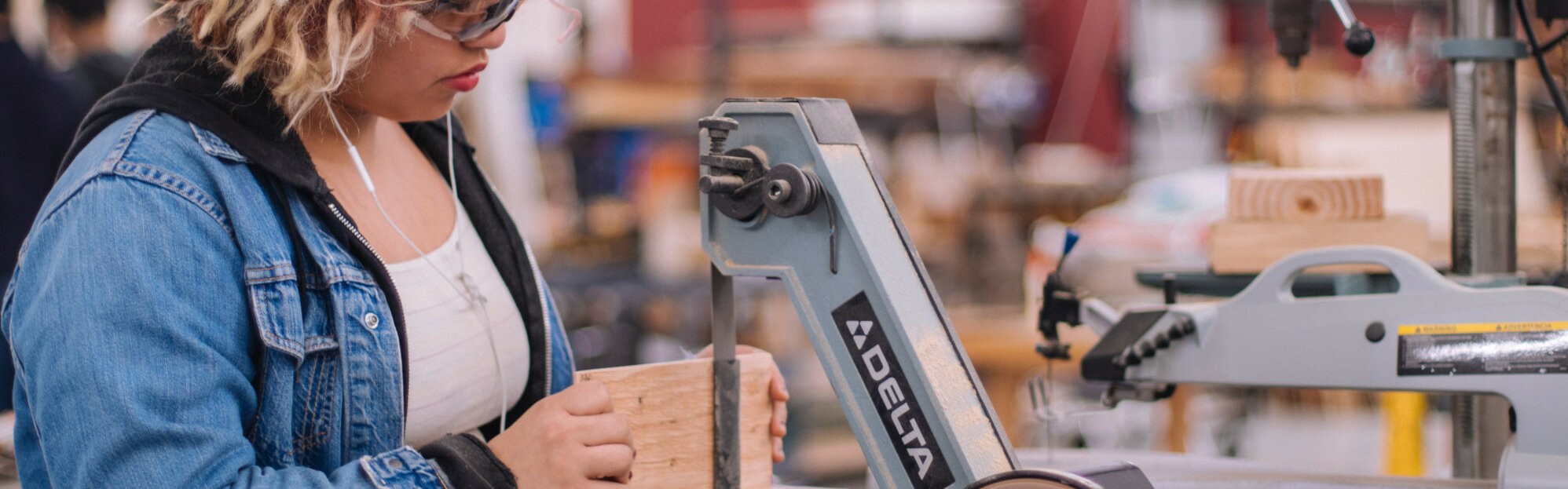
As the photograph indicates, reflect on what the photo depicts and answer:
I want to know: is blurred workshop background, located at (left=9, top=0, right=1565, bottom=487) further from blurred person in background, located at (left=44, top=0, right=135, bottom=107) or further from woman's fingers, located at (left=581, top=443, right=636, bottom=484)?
woman's fingers, located at (left=581, top=443, right=636, bottom=484)

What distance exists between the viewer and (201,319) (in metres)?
0.89

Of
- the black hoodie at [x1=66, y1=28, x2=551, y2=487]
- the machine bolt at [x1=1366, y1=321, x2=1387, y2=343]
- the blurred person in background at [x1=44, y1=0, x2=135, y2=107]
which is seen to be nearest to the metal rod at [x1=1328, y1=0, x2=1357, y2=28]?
the machine bolt at [x1=1366, y1=321, x2=1387, y2=343]

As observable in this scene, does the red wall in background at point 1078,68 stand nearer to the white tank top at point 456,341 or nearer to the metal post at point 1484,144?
the metal post at point 1484,144

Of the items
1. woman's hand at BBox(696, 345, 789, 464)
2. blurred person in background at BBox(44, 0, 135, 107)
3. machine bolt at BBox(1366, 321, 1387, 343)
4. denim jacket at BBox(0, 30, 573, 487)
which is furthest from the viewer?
blurred person in background at BBox(44, 0, 135, 107)

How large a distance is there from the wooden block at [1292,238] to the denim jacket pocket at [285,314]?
3.61ft

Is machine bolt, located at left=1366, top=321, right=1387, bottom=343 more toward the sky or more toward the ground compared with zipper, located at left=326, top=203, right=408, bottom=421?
more toward the ground

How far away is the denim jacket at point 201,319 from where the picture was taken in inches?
33.4

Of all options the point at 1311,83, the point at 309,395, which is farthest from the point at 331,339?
the point at 1311,83

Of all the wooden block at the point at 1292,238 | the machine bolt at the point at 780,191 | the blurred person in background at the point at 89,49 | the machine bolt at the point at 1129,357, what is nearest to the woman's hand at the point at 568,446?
the machine bolt at the point at 780,191

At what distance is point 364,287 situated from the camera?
1.03 metres

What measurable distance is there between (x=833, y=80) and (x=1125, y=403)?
68.9 inches

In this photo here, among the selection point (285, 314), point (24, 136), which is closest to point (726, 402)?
point (285, 314)

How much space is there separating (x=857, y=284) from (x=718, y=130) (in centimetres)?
18

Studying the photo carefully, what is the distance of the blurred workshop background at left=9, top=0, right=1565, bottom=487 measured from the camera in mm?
3271
